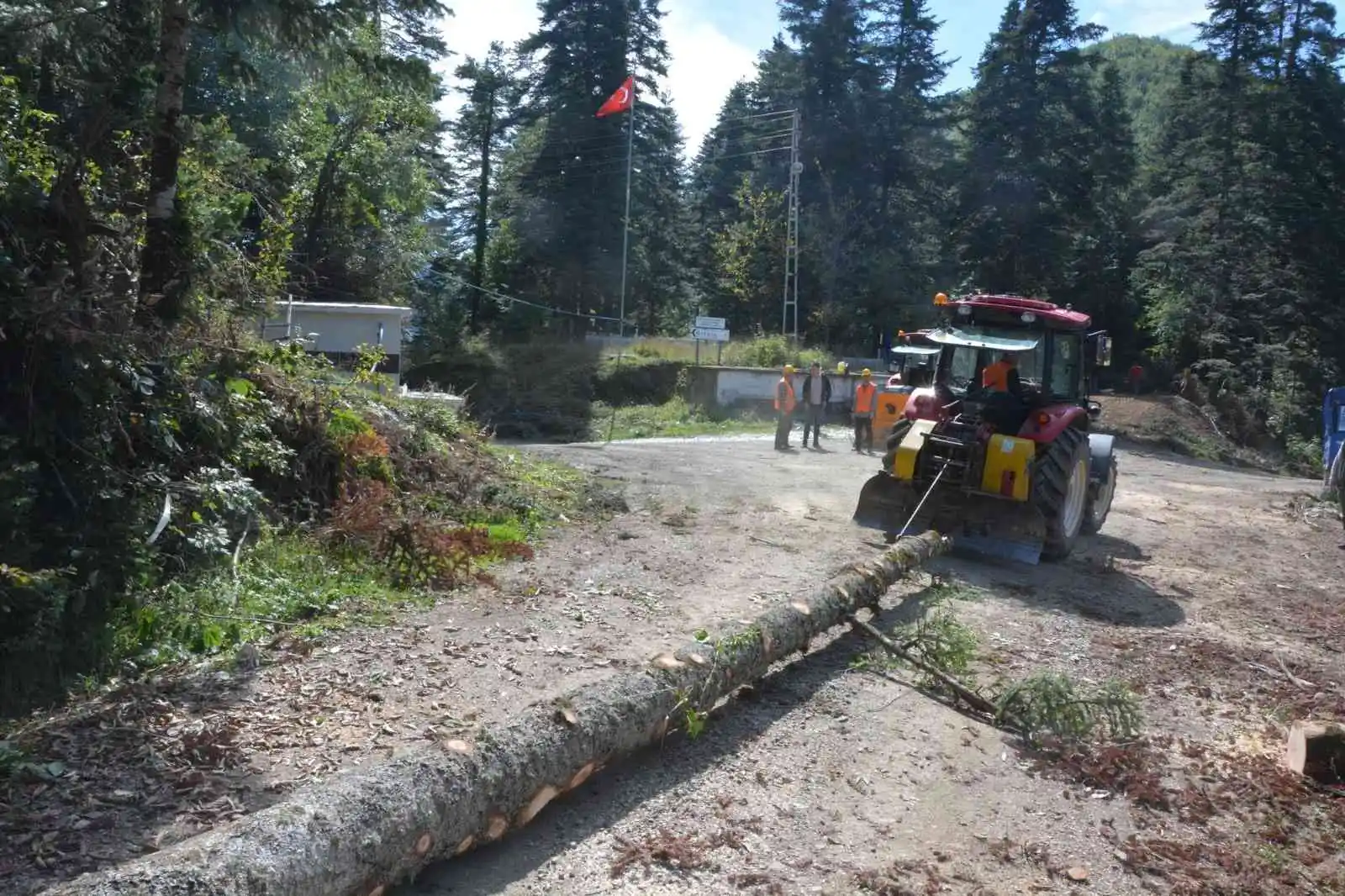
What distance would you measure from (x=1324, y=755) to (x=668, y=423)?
23.9 m

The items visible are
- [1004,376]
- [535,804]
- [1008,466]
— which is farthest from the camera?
[1004,376]

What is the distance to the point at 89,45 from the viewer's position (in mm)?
7805

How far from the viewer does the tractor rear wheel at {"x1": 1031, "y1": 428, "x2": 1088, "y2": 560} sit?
10.1 meters

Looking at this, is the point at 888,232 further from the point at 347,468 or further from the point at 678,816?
the point at 678,816

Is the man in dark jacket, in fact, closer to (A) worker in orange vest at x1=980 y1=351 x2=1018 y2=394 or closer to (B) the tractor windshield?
(B) the tractor windshield

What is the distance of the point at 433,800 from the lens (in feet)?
13.1

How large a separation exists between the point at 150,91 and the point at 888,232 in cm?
3669

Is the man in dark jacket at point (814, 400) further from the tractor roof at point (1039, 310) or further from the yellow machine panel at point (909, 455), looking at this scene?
the yellow machine panel at point (909, 455)

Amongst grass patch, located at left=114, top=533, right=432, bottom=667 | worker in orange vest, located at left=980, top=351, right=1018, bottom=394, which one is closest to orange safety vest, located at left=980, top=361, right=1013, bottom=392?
worker in orange vest, located at left=980, top=351, right=1018, bottom=394

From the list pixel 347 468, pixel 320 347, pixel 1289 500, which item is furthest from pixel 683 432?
pixel 347 468

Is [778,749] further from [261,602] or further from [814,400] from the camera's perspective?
[814,400]

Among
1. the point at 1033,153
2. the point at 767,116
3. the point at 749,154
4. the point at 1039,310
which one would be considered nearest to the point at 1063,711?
the point at 1039,310

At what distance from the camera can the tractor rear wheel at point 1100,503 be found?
39.0 ft

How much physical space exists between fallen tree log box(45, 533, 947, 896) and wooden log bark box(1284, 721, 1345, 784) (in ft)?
9.50
